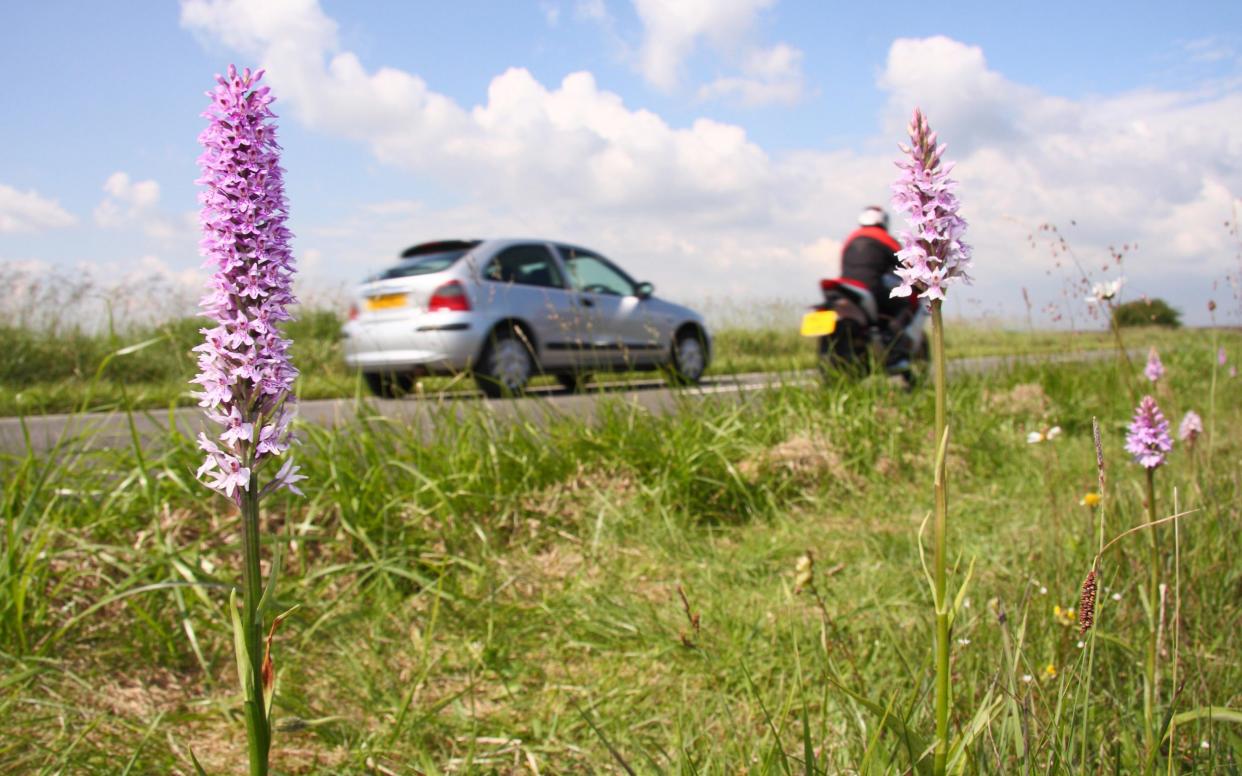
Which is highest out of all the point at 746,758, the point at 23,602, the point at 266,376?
the point at 266,376

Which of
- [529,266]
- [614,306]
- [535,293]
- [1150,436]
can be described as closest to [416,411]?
[1150,436]

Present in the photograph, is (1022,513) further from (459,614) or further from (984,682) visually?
(459,614)

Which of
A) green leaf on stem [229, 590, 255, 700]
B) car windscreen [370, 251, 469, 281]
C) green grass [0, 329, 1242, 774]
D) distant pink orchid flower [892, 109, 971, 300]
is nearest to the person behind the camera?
green leaf on stem [229, 590, 255, 700]

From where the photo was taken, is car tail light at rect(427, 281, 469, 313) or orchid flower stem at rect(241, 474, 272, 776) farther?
car tail light at rect(427, 281, 469, 313)

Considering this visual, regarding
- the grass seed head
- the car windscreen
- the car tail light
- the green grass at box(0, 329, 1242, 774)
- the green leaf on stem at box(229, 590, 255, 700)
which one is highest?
the car windscreen

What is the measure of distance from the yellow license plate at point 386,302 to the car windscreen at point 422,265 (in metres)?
0.21

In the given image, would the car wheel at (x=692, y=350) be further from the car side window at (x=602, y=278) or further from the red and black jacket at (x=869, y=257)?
the red and black jacket at (x=869, y=257)

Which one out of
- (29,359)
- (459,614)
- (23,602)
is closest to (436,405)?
(459,614)

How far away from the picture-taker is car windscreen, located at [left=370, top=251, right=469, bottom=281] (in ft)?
28.2

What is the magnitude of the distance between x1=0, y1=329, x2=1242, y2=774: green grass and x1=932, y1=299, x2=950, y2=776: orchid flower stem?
68 millimetres

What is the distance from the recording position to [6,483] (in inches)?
116

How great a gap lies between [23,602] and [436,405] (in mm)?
1917

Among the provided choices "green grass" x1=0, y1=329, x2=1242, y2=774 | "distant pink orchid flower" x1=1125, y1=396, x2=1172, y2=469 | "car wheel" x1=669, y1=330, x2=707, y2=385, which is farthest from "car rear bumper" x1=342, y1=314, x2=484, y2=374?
"distant pink orchid flower" x1=1125, y1=396, x2=1172, y2=469

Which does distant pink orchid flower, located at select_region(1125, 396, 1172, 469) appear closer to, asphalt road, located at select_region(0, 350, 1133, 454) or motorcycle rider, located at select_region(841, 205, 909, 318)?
asphalt road, located at select_region(0, 350, 1133, 454)
